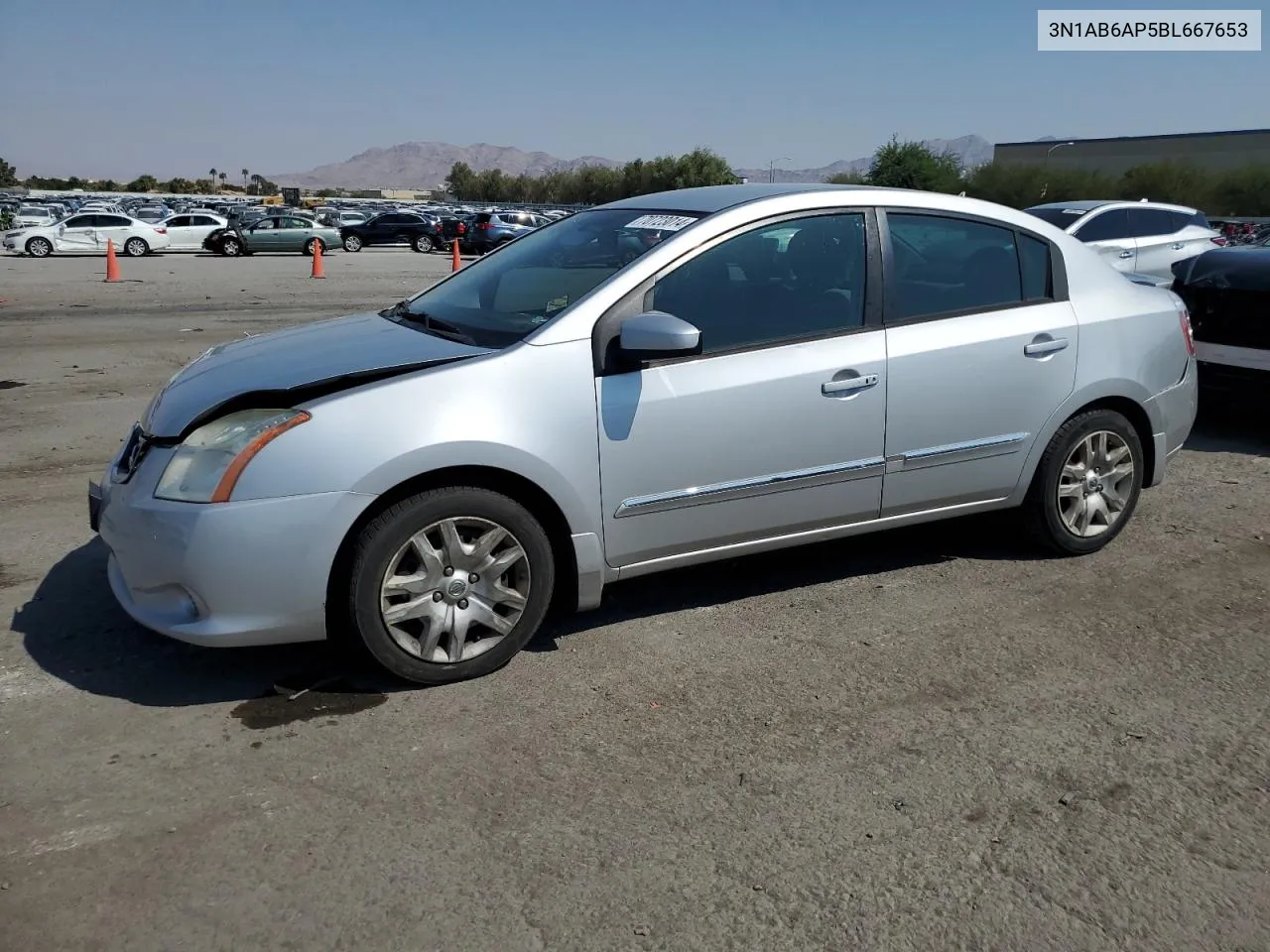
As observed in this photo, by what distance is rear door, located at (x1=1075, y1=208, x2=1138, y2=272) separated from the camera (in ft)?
47.0

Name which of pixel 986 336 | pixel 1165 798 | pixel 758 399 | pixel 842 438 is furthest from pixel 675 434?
pixel 1165 798

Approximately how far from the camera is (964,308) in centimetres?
476

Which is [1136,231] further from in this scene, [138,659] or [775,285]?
[138,659]

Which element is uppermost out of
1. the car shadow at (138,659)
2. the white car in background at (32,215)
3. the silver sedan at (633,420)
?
the white car in background at (32,215)

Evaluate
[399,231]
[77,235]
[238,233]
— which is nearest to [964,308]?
[238,233]

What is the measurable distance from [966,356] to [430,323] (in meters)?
2.26

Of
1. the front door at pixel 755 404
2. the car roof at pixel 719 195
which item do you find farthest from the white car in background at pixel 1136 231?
the front door at pixel 755 404

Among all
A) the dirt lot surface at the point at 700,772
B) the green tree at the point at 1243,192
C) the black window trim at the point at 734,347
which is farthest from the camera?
the green tree at the point at 1243,192

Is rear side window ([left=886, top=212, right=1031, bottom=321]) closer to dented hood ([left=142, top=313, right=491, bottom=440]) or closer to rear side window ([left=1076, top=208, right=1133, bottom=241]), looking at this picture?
dented hood ([left=142, top=313, right=491, bottom=440])

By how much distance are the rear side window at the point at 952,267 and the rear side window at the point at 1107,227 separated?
10.2m

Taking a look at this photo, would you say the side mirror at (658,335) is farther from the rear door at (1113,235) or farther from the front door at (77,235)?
the front door at (77,235)

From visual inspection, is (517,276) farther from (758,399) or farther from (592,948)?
(592,948)

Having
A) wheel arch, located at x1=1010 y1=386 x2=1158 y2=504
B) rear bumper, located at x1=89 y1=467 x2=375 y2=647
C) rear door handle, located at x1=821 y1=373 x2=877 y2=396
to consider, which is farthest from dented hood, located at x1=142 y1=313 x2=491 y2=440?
wheel arch, located at x1=1010 y1=386 x2=1158 y2=504

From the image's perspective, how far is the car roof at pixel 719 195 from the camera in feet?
14.9
